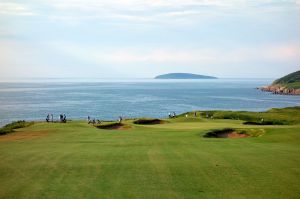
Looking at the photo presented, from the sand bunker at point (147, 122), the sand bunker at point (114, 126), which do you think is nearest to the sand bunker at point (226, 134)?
the sand bunker at point (114, 126)

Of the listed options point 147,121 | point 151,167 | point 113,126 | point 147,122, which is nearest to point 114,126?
point 113,126

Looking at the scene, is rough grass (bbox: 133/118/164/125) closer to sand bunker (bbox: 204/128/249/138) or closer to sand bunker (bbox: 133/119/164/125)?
sand bunker (bbox: 133/119/164/125)

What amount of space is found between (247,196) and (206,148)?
1150 centimetres

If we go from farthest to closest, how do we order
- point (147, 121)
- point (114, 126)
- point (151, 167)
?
point (147, 121) < point (114, 126) < point (151, 167)

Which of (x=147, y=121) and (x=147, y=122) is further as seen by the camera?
(x=147, y=121)

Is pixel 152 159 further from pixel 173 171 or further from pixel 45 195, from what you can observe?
pixel 45 195

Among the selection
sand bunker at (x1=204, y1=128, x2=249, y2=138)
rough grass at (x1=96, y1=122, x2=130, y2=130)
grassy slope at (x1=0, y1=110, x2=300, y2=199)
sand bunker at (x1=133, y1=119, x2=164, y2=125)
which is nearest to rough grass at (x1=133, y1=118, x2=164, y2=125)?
sand bunker at (x1=133, y1=119, x2=164, y2=125)

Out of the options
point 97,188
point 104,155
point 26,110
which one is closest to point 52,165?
point 104,155

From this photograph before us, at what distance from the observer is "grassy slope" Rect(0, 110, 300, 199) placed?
1897 cm

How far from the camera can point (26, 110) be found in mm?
123875

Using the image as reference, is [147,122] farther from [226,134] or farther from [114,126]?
[226,134]

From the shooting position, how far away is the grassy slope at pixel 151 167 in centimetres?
1897

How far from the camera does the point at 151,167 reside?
23406mm

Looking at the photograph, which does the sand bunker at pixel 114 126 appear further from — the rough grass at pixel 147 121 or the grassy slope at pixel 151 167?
the grassy slope at pixel 151 167
